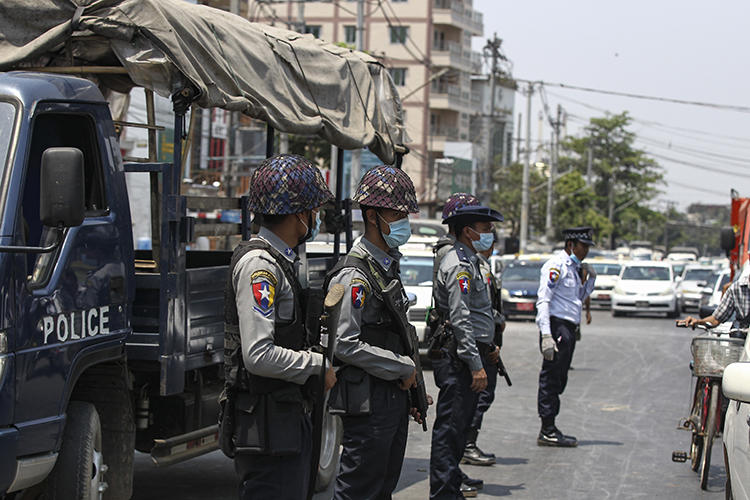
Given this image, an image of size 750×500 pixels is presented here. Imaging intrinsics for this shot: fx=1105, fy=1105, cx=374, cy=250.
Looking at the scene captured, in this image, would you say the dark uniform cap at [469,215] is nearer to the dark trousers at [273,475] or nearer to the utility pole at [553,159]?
the dark trousers at [273,475]

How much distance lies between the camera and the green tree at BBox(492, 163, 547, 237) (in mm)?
73875

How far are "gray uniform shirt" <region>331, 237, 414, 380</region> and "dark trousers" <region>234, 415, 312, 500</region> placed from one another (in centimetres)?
78

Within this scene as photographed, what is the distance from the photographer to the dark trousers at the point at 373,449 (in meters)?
5.21

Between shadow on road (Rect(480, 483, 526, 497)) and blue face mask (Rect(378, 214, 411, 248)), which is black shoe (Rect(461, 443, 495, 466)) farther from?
blue face mask (Rect(378, 214, 411, 248))

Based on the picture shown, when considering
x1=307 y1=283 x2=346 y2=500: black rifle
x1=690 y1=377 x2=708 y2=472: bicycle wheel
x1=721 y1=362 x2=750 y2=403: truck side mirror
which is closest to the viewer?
x1=721 y1=362 x2=750 y2=403: truck side mirror

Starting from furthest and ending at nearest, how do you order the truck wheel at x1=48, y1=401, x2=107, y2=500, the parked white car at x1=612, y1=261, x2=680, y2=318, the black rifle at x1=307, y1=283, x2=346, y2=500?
the parked white car at x1=612, y1=261, x2=680, y2=318 < the truck wheel at x1=48, y1=401, x2=107, y2=500 < the black rifle at x1=307, y1=283, x2=346, y2=500

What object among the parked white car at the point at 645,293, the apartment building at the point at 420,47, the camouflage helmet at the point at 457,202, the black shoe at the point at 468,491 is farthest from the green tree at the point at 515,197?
the camouflage helmet at the point at 457,202

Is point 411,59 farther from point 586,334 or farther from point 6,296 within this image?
point 6,296

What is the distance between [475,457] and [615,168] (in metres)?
87.5

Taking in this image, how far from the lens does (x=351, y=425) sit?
525 cm

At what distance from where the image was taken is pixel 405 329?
17.6 ft

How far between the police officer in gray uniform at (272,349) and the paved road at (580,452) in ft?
11.8

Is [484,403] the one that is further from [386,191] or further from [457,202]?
[386,191]

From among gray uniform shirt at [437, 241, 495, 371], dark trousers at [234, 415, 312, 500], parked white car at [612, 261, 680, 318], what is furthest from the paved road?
parked white car at [612, 261, 680, 318]
